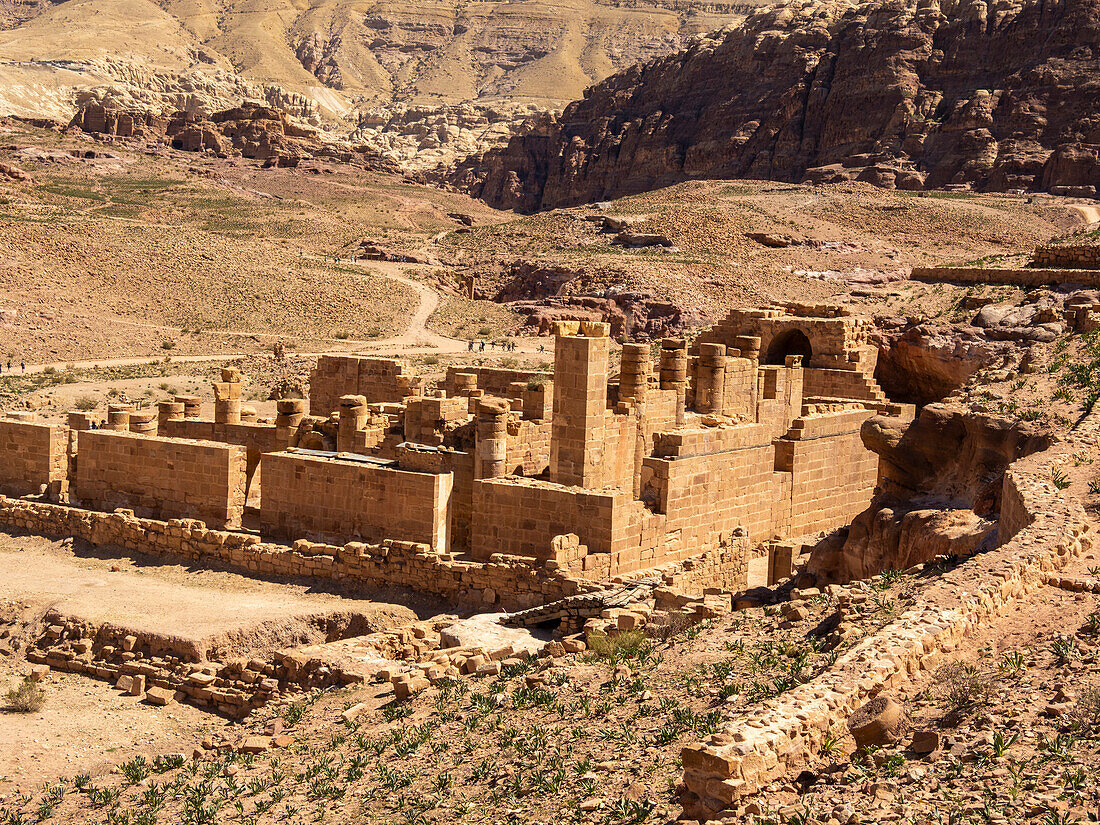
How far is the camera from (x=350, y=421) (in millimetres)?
17766

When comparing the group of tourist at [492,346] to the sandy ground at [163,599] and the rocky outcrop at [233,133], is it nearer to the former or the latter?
the sandy ground at [163,599]

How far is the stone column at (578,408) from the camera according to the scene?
15.7 metres

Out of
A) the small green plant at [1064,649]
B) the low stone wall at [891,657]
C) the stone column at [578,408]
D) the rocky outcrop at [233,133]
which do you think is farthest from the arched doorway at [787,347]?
the rocky outcrop at [233,133]

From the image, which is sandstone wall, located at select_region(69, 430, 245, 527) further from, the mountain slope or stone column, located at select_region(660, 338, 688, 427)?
the mountain slope

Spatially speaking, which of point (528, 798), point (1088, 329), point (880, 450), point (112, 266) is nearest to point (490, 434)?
point (880, 450)

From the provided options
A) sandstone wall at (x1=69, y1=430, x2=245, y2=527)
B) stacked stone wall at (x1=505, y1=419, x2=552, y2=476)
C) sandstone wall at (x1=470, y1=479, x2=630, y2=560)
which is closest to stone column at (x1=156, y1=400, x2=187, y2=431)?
sandstone wall at (x1=69, y1=430, x2=245, y2=527)

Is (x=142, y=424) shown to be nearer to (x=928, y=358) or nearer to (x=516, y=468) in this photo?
(x=516, y=468)

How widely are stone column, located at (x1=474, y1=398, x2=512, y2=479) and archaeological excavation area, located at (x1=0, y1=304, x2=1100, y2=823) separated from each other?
4cm

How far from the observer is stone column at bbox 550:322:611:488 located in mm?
15688

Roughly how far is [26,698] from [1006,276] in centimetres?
2263

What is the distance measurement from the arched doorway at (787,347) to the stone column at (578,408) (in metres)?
11.6

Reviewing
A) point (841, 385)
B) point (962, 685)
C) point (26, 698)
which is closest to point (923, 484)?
point (962, 685)

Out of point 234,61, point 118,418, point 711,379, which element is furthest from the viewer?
point 234,61

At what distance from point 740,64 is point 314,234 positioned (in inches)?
1512
